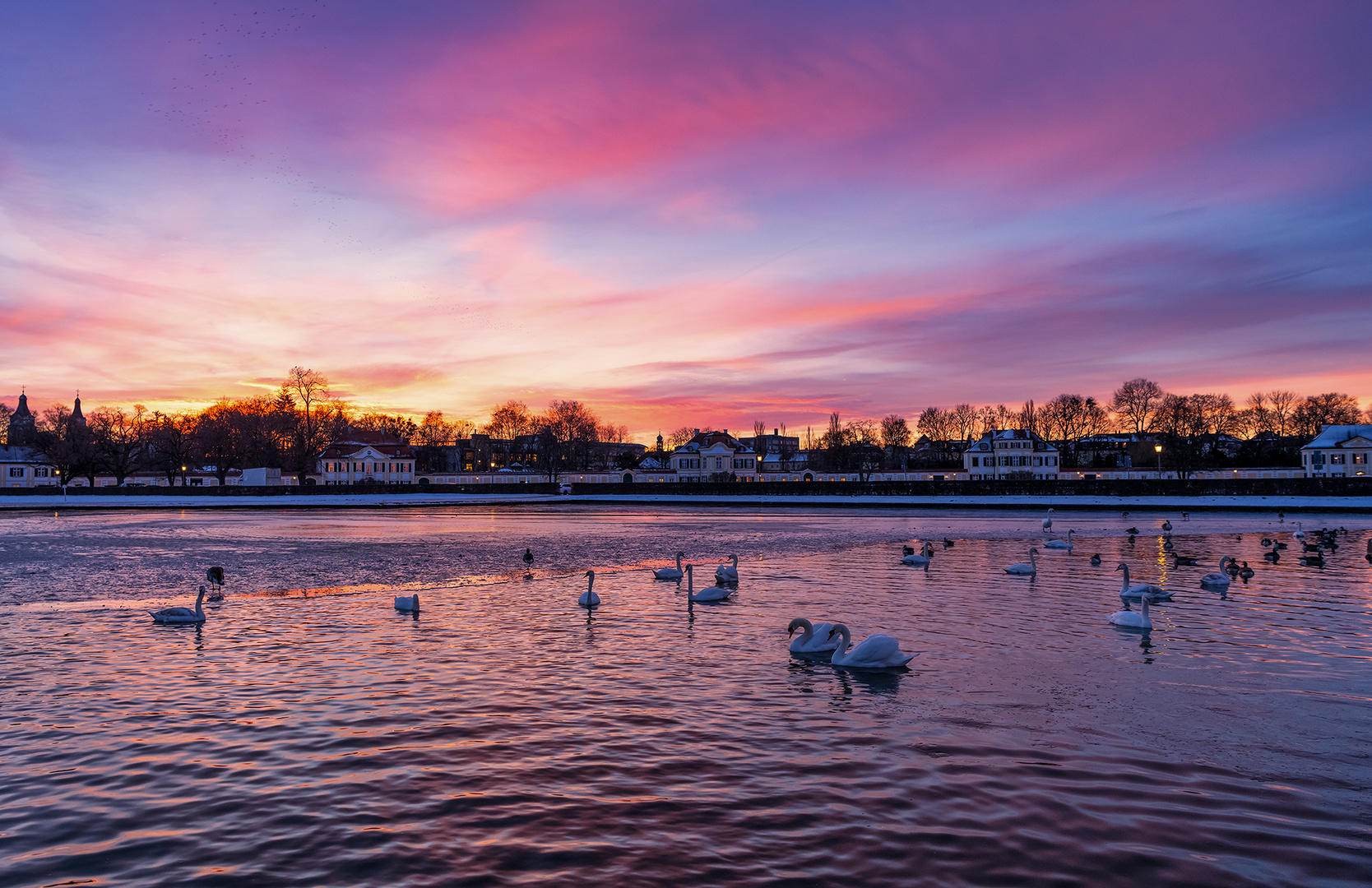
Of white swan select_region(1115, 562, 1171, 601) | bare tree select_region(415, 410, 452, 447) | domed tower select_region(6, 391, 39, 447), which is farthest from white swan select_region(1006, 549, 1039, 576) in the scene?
bare tree select_region(415, 410, 452, 447)

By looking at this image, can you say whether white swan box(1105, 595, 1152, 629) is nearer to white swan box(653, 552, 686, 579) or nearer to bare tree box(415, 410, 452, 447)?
white swan box(653, 552, 686, 579)

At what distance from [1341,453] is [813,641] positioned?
96.4 metres

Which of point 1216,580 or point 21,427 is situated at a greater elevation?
point 21,427

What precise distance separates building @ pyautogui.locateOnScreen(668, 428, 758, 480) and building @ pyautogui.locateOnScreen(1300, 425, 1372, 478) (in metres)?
60.5

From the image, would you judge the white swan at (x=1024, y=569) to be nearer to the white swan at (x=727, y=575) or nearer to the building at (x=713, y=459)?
the white swan at (x=727, y=575)

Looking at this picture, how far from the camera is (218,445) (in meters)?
86.4

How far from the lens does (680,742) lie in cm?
761

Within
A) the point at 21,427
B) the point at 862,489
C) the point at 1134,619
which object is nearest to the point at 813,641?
the point at 1134,619

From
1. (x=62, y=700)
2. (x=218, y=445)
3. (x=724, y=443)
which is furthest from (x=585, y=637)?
(x=724, y=443)

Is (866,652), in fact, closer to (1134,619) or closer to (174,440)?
(1134,619)

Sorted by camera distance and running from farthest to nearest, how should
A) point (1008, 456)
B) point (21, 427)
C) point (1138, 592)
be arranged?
point (21, 427)
point (1008, 456)
point (1138, 592)

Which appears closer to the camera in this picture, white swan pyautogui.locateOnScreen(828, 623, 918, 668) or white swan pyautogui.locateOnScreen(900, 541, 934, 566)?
white swan pyautogui.locateOnScreen(828, 623, 918, 668)

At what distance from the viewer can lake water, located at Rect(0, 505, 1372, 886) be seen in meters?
5.45

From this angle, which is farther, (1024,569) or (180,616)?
(1024,569)
